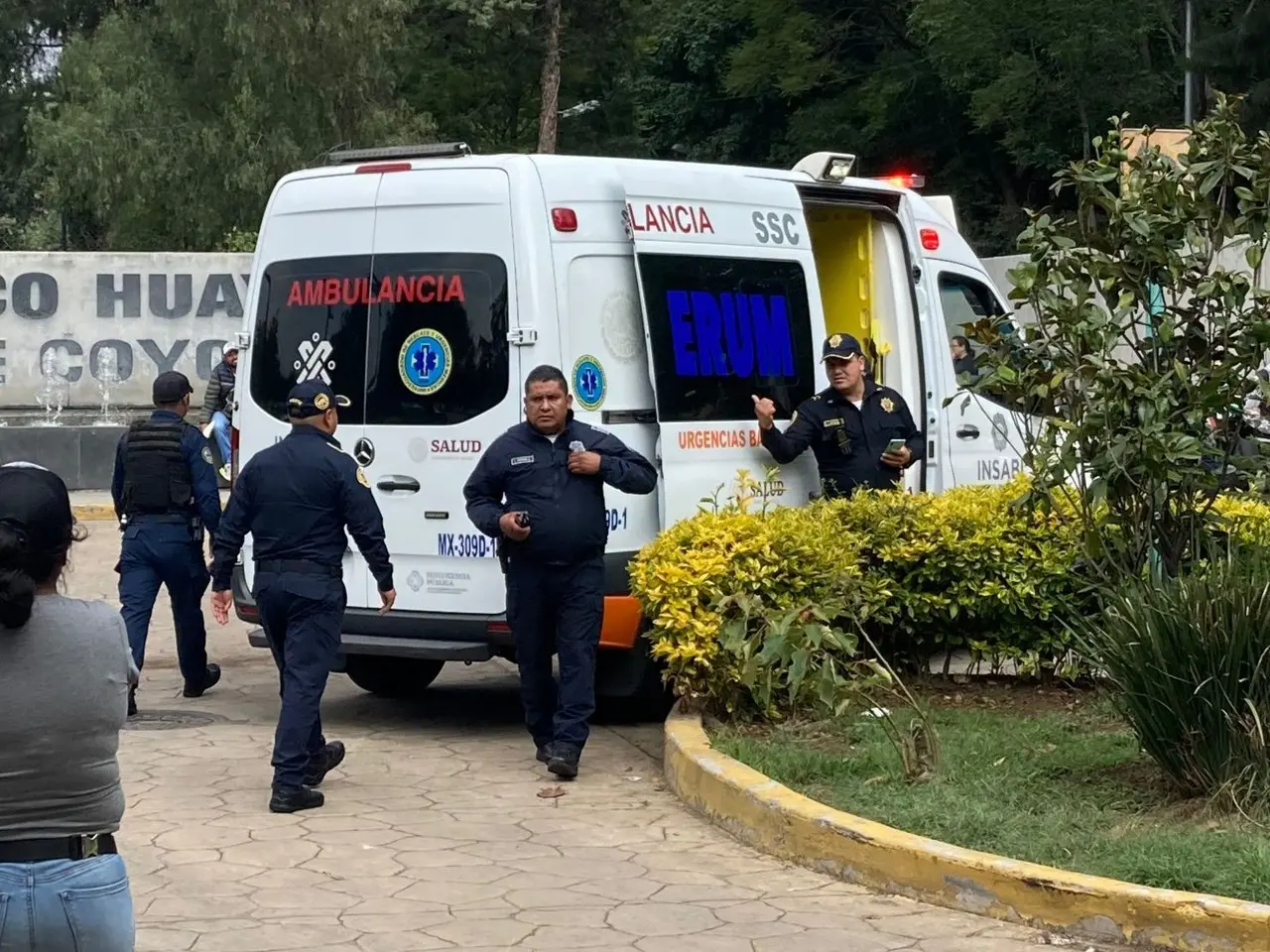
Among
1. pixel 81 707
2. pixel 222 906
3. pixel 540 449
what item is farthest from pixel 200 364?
pixel 81 707

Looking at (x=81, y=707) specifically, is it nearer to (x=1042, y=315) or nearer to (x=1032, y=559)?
(x=1042, y=315)

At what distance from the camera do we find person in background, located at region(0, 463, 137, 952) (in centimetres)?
311

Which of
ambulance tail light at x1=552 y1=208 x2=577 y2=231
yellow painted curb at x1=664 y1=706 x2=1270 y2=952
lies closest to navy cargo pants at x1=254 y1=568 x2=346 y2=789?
yellow painted curb at x1=664 y1=706 x2=1270 y2=952

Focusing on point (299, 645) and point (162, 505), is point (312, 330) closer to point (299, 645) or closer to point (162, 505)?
point (162, 505)

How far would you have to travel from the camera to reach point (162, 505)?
29.0 ft

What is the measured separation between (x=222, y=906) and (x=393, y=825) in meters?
1.08

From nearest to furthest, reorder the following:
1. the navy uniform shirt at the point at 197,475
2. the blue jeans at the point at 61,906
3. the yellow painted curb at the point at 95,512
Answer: the blue jeans at the point at 61,906 → the navy uniform shirt at the point at 197,475 → the yellow painted curb at the point at 95,512

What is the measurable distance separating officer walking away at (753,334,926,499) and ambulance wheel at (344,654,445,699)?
7.07 ft

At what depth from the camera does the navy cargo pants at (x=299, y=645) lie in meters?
6.75

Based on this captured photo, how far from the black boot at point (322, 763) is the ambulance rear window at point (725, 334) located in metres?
2.08

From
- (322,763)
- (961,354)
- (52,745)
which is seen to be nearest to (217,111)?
(961,354)

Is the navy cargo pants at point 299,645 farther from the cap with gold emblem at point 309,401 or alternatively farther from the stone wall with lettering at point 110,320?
the stone wall with lettering at point 110,320

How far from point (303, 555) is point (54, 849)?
371 cm

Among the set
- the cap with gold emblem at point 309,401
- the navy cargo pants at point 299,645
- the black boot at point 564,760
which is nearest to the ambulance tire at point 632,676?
the black boot at point 564,760
